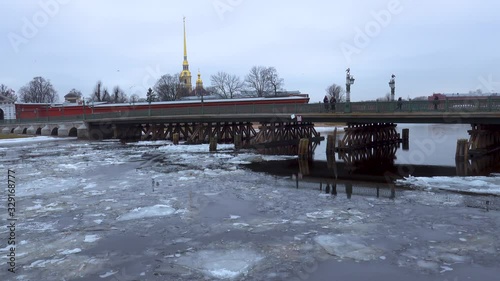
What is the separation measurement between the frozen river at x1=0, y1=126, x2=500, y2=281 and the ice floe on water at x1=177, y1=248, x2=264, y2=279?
0.02 metres

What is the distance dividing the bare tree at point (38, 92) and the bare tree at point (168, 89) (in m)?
33.8

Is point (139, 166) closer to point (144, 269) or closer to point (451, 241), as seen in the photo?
point (144, 269)

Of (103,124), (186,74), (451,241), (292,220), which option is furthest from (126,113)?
(186,74)

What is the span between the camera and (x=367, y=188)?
16.0m

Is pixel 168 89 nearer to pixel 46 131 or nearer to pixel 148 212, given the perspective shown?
pixel 46 131

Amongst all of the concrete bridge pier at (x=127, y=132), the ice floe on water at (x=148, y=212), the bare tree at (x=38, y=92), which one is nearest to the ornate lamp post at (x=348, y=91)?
the ice floe on water at (x=148, y=212)

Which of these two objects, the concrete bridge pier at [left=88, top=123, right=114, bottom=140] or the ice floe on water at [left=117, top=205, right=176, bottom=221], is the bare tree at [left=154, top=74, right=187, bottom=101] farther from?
the ice floe on water at [left=117, top=205, right=176, bottom=221]

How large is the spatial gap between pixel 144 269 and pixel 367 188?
10665 millimetres

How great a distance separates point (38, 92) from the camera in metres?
120

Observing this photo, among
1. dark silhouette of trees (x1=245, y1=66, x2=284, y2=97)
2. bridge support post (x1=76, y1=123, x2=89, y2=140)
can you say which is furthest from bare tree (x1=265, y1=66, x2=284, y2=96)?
bridge support post (x1=76, y1=123, x2=89, y2=140)

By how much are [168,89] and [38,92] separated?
4297 centimetres

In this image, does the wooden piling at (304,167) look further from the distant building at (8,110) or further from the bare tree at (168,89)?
the bare tree at (168,89)

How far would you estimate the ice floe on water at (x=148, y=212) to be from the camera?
453 inches

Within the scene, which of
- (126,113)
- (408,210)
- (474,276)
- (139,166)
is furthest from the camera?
(126,113)
